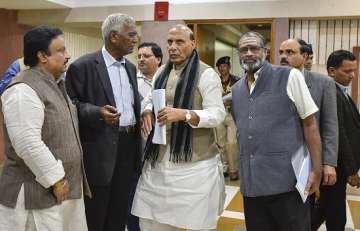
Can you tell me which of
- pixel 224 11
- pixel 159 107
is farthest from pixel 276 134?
pixel 224 11

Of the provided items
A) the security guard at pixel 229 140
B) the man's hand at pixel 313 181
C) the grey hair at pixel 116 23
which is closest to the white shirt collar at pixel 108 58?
the grey hair at pixel 116 23

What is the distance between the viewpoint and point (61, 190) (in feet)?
5.63

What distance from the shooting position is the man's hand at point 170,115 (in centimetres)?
195

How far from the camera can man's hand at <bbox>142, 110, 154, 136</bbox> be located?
84.1 inches

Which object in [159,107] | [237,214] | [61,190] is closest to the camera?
[61,190]

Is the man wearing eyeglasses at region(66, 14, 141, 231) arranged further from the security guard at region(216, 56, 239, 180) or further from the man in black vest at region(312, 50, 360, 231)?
the security guard at region(216, 56, 239, 180)

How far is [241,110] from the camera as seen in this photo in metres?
2.06

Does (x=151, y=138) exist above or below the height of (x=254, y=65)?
below

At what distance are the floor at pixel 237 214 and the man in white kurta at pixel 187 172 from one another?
1.43 metres

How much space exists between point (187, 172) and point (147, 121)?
35 centimetres

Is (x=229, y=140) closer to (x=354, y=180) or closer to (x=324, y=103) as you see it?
(x=354, y=180)

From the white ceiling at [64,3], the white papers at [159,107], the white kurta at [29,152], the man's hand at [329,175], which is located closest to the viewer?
the white kurta at [29,152]

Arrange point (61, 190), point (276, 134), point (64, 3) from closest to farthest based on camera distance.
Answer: point (61, 190), point (276, 134), point (64, 3)

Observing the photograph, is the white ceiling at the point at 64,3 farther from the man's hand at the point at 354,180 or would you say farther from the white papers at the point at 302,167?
the white papers at the point at 302,167
